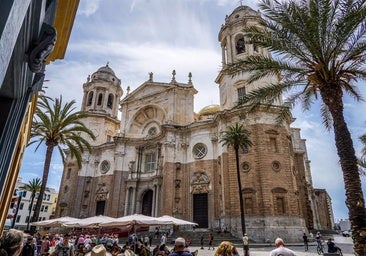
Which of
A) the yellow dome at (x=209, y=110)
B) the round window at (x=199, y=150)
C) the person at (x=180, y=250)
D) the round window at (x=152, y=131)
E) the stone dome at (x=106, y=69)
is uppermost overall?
the stone dome at (x=106, y=69)

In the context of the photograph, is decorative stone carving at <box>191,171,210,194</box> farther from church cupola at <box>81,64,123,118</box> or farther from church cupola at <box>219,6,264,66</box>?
church cupola at <box>81,64,123,118</box>

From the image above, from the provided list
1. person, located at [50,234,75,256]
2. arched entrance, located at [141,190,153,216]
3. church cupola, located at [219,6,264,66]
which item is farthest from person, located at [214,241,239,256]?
arched entrance, located at [141,190,153,216]

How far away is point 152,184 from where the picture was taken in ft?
109

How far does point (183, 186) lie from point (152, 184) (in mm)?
4919

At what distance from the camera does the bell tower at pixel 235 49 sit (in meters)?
30.5

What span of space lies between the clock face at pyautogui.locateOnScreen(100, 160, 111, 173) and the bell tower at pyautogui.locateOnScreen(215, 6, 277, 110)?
59.4ft

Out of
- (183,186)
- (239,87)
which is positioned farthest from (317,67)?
(183,186)

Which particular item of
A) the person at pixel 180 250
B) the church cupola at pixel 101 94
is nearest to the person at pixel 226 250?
the person at pixel 180 250

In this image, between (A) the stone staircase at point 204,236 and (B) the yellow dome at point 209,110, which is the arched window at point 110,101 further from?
(A) the stone staircase at point 204,236

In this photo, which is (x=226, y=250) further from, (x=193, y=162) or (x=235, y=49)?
(x=235, y=49)

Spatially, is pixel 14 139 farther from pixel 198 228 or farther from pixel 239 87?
pixel 239 87

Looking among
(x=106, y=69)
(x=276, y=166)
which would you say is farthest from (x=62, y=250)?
(x=106, y=69)

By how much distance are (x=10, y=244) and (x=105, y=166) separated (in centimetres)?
3632

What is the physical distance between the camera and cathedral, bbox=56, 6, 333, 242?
80.6 feet
